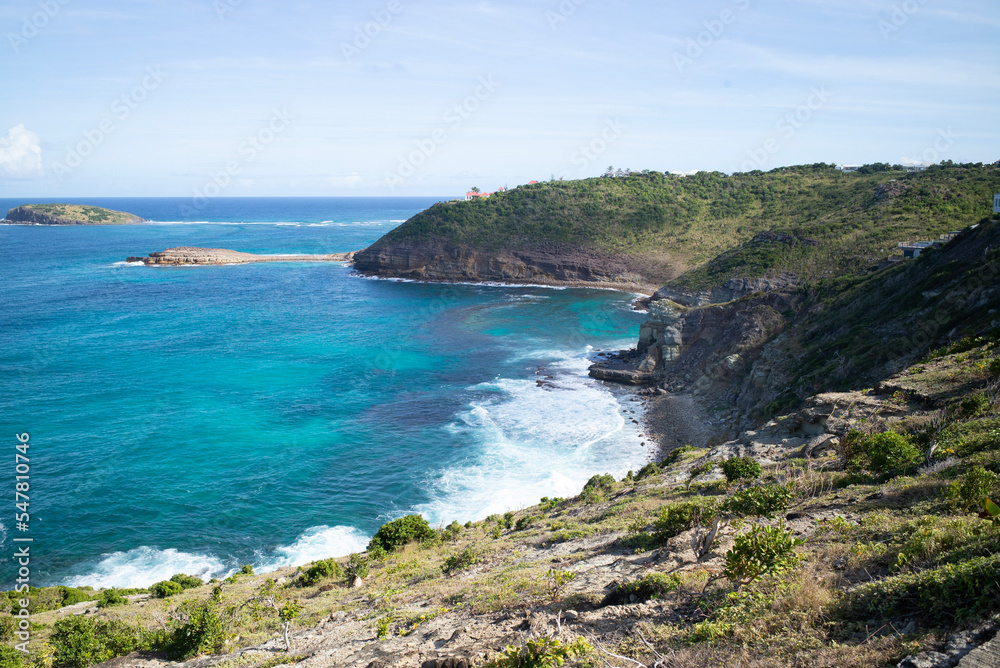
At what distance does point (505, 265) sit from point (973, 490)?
97339 mm

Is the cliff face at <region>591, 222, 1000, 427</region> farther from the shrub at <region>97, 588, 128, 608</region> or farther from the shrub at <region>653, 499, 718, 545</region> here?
the shrub at <region>97, 588, 128, 608</region>

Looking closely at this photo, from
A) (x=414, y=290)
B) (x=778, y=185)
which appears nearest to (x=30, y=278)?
(x=414, y=290)

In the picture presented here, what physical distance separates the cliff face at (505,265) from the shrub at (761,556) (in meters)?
90.5

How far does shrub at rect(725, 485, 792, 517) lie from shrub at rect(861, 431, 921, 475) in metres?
4.46

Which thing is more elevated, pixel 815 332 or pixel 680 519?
pixel 815 332

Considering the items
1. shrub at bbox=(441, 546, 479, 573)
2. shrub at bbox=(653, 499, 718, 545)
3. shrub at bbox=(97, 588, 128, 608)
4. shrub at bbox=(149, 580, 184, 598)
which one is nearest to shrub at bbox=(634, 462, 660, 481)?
shrub at bbox=(441, 546, 479, 573)

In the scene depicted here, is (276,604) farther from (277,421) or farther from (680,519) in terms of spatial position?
(277,421)

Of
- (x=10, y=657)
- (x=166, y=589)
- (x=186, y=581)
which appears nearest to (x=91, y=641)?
(x=10, y=657)

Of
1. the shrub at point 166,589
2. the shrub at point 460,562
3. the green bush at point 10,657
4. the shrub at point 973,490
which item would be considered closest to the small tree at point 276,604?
the shrub at point 166,589

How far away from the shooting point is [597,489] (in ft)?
93.5

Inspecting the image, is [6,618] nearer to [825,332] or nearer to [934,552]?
[934,552]

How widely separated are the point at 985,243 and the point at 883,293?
605 centimetres

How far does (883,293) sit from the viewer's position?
37750 millimetres

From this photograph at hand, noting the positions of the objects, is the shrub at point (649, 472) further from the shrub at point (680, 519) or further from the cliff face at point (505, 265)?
the cliff face at point (505, 265)
